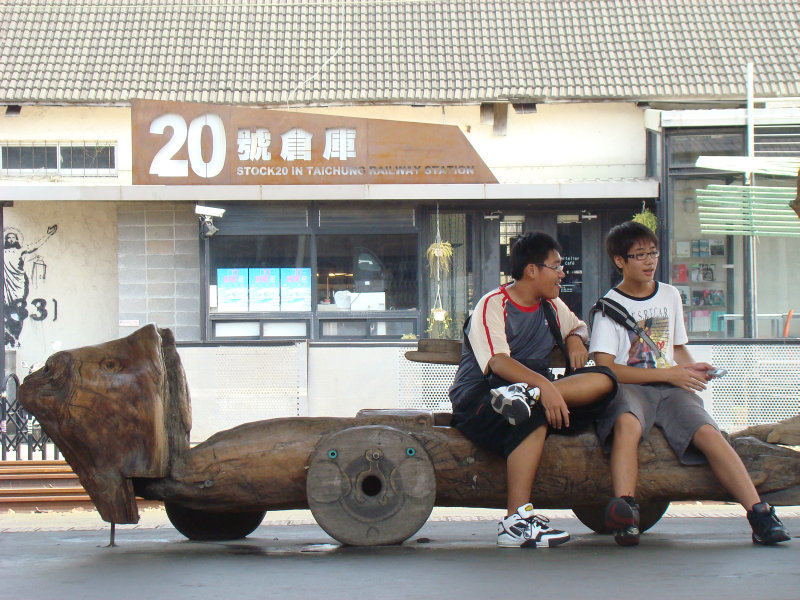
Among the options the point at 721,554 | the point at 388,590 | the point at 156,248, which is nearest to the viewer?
the point at 388,590

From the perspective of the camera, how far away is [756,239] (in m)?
15.1

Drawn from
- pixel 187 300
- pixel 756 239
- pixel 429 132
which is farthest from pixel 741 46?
pixel 187 300

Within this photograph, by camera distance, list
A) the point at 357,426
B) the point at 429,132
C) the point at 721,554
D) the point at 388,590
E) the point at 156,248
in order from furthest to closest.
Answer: the point at 156,248 < the point at 429,132 < the point at 357,426 < the point at 721,554 < the point at 388,590

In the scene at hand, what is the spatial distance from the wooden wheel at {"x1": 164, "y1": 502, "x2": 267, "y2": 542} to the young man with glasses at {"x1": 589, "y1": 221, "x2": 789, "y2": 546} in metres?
1.95

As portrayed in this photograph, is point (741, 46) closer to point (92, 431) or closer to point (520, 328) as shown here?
point (520, 328)

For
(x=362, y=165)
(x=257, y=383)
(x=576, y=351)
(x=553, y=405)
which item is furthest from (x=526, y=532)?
(x=362, y=165)

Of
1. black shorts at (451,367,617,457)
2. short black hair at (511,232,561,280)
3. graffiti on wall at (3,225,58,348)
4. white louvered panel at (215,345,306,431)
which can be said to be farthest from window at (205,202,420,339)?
black shorts at (451,367,617,457)

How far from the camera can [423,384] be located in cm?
1048

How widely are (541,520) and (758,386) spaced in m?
6.18

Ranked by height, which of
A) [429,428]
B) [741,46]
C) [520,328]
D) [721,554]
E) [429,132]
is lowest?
[721,554]

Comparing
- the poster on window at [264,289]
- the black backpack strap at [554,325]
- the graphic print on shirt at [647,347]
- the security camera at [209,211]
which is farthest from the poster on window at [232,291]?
the graphic print on shirt at [647,347]

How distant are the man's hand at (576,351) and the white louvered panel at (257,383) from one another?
5.68 meters

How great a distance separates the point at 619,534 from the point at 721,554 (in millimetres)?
464

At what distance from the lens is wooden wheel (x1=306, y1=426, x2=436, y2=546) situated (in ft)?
16.2
